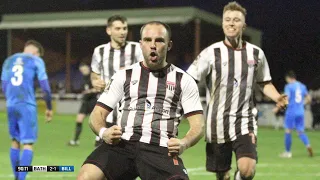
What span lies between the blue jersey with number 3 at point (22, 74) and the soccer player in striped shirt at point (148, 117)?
403 cm

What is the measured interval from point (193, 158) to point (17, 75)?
5097 millimetres

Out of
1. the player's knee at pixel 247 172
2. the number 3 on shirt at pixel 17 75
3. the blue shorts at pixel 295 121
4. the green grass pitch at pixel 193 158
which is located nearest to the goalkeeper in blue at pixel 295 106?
the blue shorts at pixel 295 121

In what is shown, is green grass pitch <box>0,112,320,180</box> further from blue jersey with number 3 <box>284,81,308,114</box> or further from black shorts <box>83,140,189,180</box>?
black shorts <box>83,140,189,180</box>

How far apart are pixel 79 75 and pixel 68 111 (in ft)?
27.6

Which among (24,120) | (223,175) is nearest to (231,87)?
(223,175)

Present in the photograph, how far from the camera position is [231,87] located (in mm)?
6941

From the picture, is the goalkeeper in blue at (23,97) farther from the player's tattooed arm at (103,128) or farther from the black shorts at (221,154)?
the player's tattooed arm at (103,128)

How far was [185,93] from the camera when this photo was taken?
503 centimetres

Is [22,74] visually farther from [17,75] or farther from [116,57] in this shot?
[116,57]

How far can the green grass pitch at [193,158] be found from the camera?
10344 millimetres

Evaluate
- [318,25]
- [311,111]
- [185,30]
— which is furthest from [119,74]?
[318,25]

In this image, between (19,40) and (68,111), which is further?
(19,40)

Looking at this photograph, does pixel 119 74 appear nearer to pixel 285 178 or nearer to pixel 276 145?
pixel 285 178

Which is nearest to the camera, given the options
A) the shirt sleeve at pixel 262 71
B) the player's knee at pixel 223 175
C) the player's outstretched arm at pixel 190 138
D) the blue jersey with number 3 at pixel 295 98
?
the player's outstretched arm at pixel 190 138
